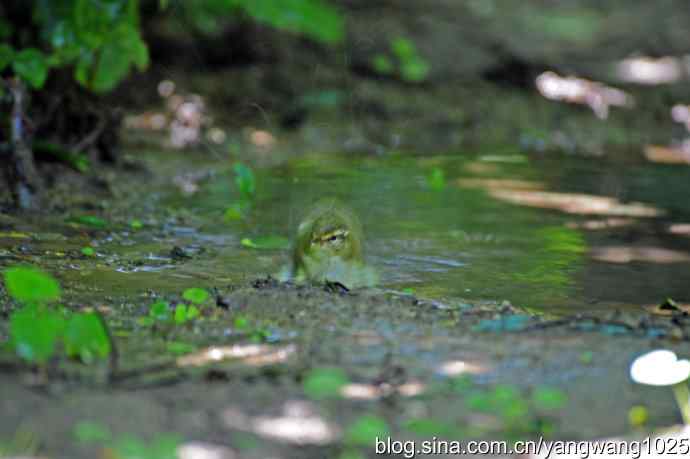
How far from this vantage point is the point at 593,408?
3.27 m

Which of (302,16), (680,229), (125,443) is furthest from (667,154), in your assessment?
(125,443)

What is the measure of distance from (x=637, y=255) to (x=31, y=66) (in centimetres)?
404

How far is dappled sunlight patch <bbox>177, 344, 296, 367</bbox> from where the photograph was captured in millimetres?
3568

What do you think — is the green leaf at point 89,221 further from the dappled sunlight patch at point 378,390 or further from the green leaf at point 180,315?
the dappled sunlight patch at point 378,390

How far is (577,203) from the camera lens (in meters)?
8.10

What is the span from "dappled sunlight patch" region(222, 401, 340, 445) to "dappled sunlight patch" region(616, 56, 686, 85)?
11.1 m

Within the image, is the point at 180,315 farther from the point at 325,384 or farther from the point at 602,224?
the point at 602,224

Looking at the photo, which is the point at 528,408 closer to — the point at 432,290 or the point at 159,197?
the point at 432,290

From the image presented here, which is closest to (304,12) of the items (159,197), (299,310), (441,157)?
(441,157)

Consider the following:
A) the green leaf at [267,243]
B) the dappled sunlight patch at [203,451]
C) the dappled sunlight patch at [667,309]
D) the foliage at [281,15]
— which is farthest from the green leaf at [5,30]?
the dappled sunlight patch at [203,451]

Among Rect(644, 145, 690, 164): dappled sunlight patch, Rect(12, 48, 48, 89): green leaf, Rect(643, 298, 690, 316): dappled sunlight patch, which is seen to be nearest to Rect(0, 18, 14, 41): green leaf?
Rect(12, 48, 48, 89): green leaf

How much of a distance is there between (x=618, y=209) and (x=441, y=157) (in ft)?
8.78

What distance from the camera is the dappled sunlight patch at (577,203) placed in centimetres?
776

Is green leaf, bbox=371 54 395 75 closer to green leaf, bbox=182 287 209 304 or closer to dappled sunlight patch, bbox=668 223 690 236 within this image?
dappled sunlight patch, bbox=668 223 690 236
